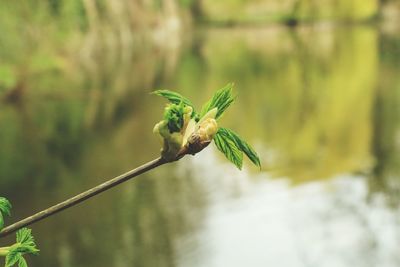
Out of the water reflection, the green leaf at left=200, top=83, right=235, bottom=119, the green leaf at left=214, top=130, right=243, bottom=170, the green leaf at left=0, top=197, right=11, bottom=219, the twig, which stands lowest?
the twig

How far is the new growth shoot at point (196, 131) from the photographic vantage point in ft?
2.89

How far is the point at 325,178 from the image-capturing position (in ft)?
44.1

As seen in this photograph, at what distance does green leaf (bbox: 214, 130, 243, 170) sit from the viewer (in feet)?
3.04

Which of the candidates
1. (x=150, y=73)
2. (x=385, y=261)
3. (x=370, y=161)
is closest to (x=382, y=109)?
(x=370, y=161)

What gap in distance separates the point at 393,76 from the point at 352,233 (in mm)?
18677

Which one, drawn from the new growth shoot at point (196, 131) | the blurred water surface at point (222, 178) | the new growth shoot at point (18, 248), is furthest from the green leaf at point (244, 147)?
the blurred water surface at point (222, 178)

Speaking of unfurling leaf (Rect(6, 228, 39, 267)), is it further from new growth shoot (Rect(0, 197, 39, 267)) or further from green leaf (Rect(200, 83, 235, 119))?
green leaf (Rect(200, 83, 235, 119))

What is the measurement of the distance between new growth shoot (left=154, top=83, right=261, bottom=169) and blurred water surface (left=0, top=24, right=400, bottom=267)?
8.20m

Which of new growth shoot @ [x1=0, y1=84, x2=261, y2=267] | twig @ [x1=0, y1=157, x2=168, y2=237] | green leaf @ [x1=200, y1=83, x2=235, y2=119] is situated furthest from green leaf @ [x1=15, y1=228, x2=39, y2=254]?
green leaf @ [x1=200, y1=83, x2=235, y2=119]

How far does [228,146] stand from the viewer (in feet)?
3.06

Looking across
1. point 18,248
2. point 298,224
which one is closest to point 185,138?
point 18,248

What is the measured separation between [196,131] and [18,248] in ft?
1.23

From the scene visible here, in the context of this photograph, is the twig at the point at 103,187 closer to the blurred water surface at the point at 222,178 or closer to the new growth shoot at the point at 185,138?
the new growth shoot at the point at 185,138

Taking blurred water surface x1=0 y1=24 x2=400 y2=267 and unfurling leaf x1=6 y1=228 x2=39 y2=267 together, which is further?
blurred water surface x1=0 y1=24 x2=400 y2=267
